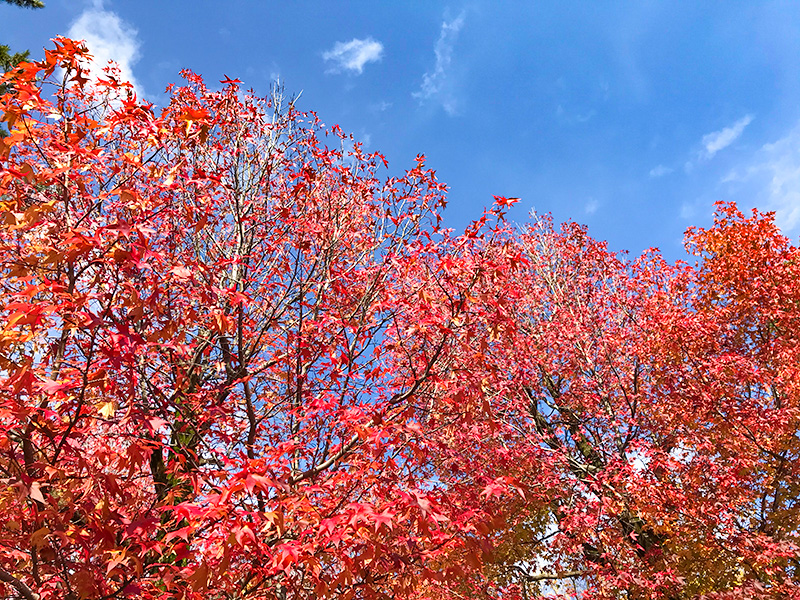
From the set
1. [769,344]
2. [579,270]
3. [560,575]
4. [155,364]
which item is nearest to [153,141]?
[155,364]

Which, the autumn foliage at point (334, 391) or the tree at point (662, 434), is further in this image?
the tree at point (662, 434)

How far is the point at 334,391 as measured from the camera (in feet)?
19.1

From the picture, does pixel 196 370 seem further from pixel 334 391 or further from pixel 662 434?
pixel 662 434

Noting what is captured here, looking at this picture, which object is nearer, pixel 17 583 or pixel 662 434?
pixel 17 583

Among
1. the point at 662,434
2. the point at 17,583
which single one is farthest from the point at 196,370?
the point at 662,434

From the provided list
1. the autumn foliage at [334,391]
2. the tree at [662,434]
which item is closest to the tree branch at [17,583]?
the autumn foliage at [334,391]

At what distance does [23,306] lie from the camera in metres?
2.62

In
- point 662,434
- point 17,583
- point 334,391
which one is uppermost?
point 662,434

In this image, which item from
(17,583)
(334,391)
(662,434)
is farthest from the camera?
(662,434)

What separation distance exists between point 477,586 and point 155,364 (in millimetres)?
8779

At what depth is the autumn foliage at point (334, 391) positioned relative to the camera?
128 inches

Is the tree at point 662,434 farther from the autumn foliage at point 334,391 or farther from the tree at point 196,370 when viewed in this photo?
the tree at point 196,370

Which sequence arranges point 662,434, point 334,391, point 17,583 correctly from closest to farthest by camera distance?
1. point 17,583
2. point 334,391
3. point 662,434

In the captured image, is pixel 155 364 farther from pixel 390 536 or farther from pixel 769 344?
pixel 769 344
